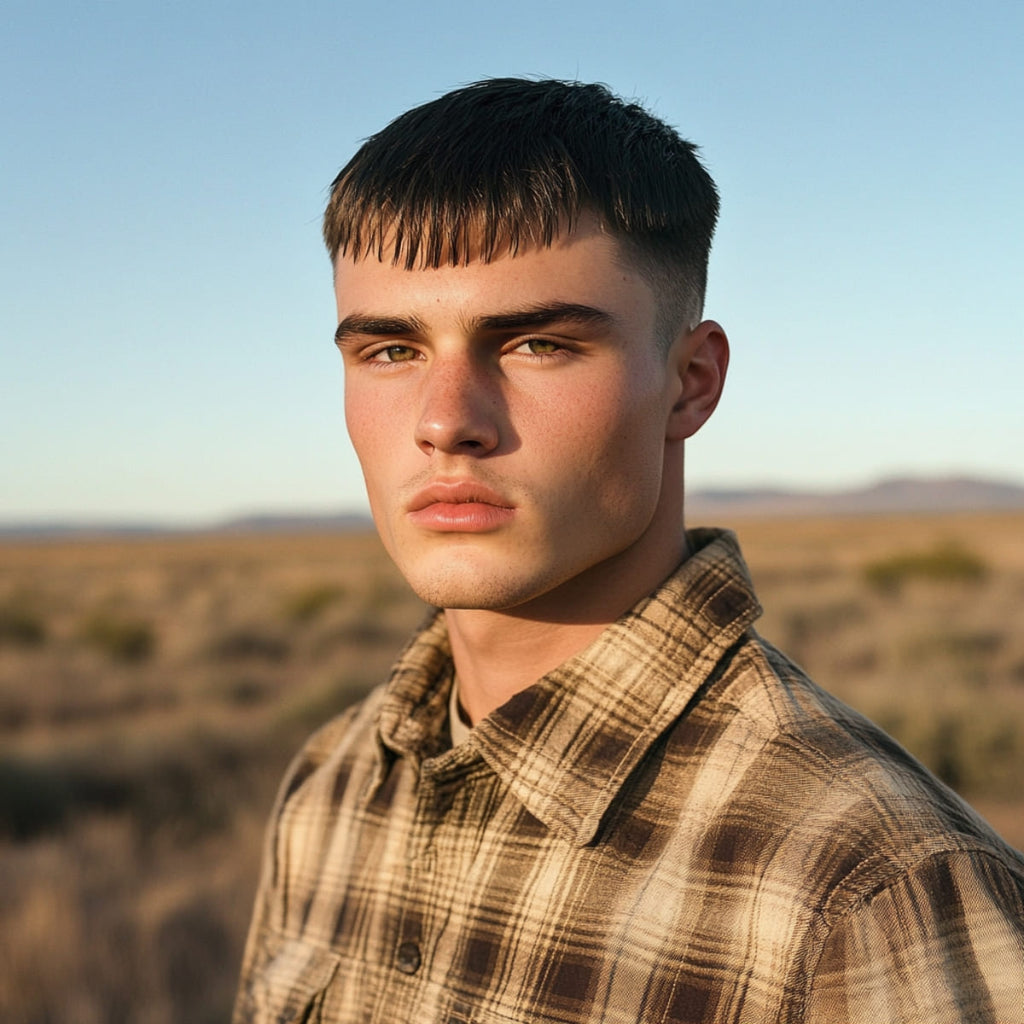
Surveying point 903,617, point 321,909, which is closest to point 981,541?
point 903,617

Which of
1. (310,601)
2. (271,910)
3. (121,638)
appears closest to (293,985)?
(271,910)

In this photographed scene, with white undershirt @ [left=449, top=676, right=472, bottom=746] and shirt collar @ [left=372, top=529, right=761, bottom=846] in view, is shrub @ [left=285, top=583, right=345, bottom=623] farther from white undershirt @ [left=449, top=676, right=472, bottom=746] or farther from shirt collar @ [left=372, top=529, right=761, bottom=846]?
shirt collar @ [left=372, top=529, right=761, bottom=846]

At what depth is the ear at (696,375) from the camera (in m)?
2.07

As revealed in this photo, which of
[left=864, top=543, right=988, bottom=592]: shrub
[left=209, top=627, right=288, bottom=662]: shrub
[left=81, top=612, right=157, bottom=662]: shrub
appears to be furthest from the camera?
[left=864, top=543, right=988, bottom=592]: shrub

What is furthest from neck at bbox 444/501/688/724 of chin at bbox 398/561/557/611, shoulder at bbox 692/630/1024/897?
shoulder at bbox 692/630/1024/897

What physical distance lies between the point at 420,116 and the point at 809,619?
18.0 m

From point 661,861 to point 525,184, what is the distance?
3.59 ft

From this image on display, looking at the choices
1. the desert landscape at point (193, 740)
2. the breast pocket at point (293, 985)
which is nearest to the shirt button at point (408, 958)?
the breast pocket at point (293, 985)

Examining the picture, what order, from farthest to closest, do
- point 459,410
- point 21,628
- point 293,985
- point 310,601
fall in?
1. point 310,601
2. point 21,628
3. point 293,985
4. point 459,410

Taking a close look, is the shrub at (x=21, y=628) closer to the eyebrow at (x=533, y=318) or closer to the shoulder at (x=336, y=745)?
the shoulder at (x=336, y=745)

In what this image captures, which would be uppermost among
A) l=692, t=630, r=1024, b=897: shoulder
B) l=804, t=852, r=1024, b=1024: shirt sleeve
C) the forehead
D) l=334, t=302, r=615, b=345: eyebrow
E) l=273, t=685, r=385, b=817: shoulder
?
the forehead

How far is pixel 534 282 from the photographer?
185 centimetres

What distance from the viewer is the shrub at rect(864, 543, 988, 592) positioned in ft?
87.9

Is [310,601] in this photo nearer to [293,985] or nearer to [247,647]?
[247,647]
